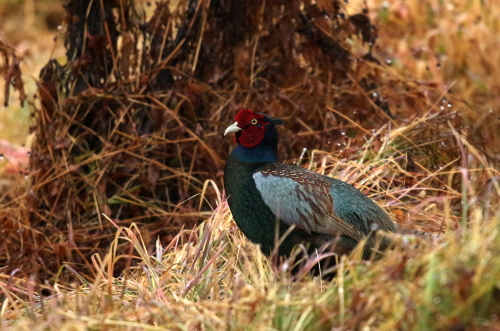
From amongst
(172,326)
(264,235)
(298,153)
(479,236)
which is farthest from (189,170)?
(479,236)

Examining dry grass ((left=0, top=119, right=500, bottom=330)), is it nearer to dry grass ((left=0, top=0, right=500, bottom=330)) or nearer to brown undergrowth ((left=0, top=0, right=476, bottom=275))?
dry grass ((left=0, top=0, right=500, bottom=330))

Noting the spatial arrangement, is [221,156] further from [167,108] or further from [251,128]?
[251,128]

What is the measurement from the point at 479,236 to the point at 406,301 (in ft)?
0.94

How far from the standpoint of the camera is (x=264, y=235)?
2.81 metres

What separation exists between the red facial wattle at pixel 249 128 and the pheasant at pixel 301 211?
134 millimetres

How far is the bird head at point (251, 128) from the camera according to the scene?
3031mm

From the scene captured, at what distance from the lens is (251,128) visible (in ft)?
10.0

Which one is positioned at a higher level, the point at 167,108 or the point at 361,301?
the point at 167,108

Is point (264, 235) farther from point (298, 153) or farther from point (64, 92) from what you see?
point (64, 92)

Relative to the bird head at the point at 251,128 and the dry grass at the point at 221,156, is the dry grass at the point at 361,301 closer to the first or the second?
the dry grass at the point at 221,156

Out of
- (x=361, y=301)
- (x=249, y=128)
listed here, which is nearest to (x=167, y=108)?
(x=249, y=128)

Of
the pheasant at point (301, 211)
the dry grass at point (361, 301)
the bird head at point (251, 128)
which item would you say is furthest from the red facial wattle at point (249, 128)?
the dry grass at point (361, 301)

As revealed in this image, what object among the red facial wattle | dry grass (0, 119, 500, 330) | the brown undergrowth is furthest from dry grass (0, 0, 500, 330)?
dry grass (0, 119, 500, 330)

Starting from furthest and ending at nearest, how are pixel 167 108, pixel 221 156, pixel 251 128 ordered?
pixel 221 156, pixel 167 108, pixel 251 128
